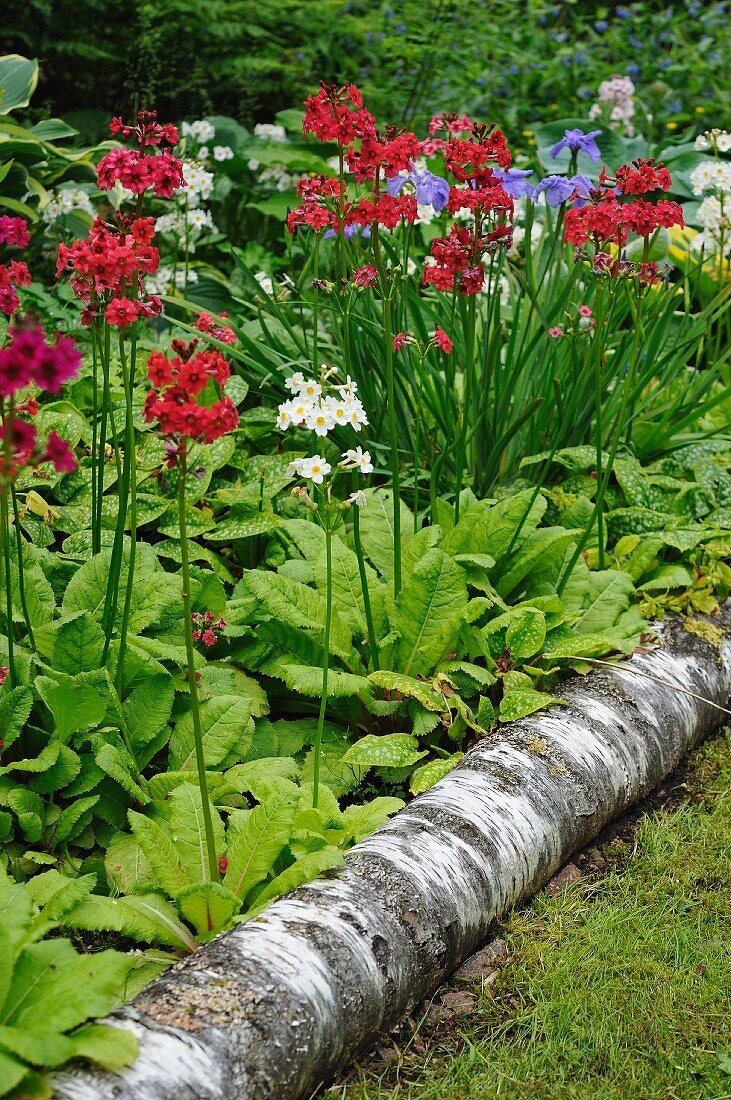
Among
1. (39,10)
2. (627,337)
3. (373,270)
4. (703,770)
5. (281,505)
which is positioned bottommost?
(703,770)

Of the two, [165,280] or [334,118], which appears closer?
[334,118]

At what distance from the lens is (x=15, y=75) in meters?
3.98

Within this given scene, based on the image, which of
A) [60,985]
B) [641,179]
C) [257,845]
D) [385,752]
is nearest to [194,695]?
[257,845]

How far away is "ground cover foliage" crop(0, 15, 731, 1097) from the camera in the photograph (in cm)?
167

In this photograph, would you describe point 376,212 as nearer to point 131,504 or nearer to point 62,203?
point 131,504

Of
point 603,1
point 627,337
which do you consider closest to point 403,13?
point 603,1

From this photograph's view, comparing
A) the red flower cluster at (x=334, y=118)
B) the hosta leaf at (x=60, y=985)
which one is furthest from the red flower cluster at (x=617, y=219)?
the hosta leaf at (x=60, y=985)

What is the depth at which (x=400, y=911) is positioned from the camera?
1711 millimetres

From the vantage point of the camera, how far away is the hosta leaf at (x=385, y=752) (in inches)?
82.6

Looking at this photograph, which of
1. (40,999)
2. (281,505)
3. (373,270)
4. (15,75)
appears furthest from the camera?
(15,75)

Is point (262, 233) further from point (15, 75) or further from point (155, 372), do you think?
point (155, 372)

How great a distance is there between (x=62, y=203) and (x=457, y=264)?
82.4 inches

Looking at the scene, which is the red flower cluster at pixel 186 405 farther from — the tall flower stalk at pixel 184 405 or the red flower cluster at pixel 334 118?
the red flower cluster at pixel 334 118

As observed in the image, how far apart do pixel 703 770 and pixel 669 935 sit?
2.26 ft
